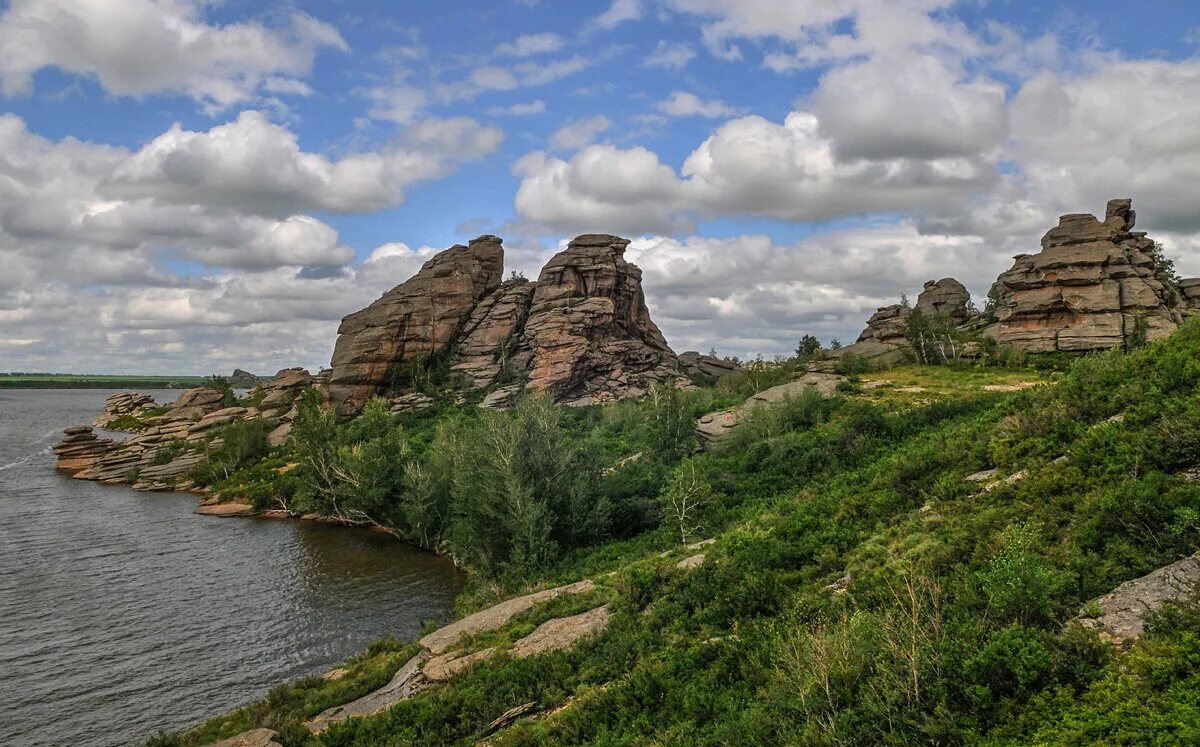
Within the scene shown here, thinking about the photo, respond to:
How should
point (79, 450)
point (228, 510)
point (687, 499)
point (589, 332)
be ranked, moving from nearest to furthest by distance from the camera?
point (687, 499), point (228, 510), point (79, 450), point (589, 332)

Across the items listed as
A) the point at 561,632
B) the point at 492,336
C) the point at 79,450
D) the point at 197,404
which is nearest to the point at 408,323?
the point at 492,336

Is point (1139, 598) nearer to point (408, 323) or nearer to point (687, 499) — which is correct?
point (687, 499)

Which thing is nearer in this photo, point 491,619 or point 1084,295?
point 491,619

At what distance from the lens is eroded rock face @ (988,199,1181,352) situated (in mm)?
43812

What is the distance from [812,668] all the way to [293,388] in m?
91.0

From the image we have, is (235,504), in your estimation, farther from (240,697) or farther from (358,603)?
(240,697)

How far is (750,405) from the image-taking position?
132 feet

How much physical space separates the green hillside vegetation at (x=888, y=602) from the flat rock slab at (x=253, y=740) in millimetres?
394

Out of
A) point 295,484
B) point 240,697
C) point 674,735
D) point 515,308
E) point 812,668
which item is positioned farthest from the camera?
point 515,308

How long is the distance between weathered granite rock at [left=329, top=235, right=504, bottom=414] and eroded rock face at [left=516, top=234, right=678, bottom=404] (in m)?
9.52

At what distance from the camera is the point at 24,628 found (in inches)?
1042

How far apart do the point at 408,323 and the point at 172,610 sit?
52383 mm

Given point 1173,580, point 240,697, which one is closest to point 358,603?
point 240,697

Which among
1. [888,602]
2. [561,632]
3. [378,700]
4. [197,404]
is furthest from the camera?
[197,404]
